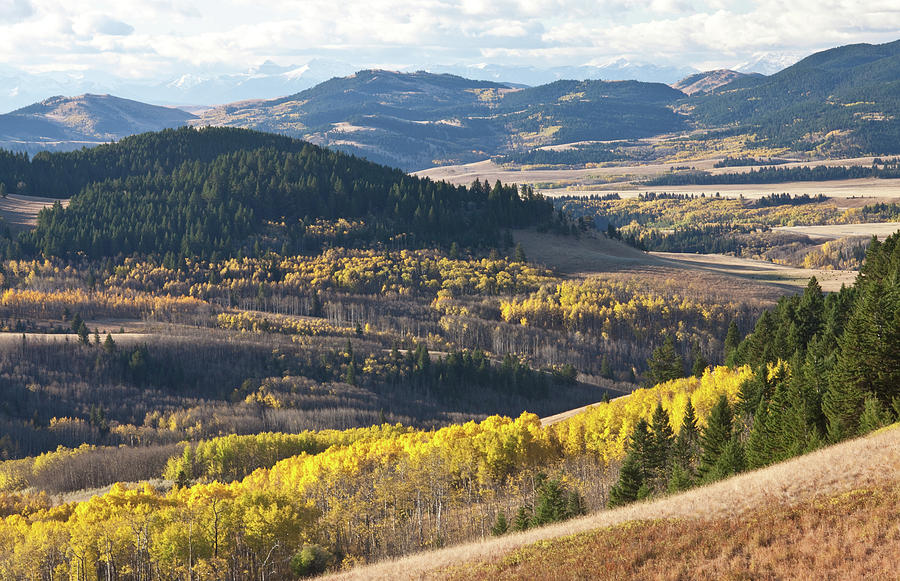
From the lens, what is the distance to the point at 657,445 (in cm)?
8712

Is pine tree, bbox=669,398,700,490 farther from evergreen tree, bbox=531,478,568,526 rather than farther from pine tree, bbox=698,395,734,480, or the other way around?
evergreen tree, bbox=531,478,568,526

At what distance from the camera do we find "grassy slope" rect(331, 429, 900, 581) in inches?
1351

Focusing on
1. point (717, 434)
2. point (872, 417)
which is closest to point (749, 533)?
point (872, 417)

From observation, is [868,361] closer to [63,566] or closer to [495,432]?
[495,432]

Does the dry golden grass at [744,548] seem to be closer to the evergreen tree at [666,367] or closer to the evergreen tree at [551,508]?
the evergreen tree at [551,508]

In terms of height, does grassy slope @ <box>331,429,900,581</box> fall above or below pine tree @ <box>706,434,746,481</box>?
above

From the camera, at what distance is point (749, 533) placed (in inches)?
1485

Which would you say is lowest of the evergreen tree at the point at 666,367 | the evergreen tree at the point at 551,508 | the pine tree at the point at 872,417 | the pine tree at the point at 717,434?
the evergreen tree at the point at 666,367

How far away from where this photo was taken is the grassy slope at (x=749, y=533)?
113ft

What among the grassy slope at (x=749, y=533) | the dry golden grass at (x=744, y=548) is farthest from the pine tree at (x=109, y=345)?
the dry golden grass at (x=744, y=548)

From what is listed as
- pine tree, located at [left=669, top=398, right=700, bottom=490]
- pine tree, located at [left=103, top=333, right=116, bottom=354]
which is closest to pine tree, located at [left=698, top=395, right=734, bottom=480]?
pine tree, located at [left=669, top=398, right=700, bottom=490]

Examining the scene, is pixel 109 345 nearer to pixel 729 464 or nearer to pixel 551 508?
pixel 551 508

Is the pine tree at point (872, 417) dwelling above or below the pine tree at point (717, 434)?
above

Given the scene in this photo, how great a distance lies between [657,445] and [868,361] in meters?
26.2
